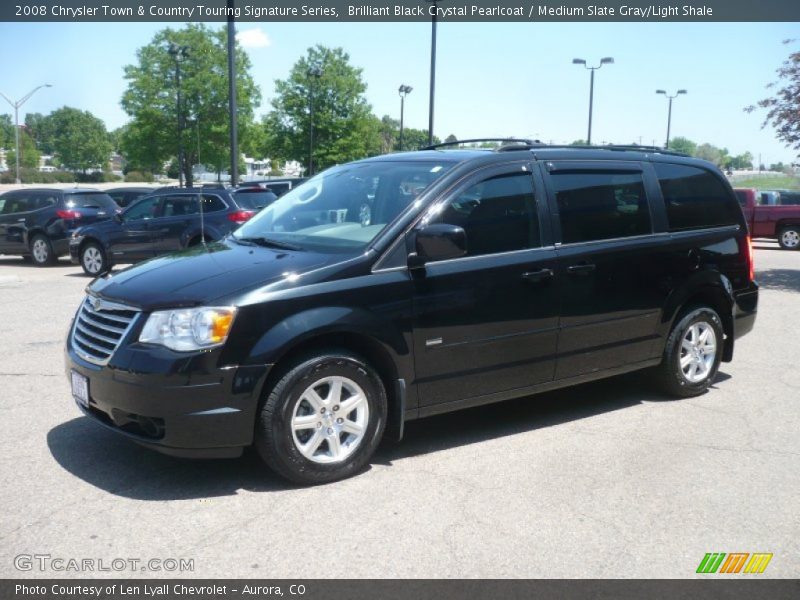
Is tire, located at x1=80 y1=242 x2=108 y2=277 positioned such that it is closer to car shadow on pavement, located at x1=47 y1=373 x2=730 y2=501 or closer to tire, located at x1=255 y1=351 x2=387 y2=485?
car shadow on pavement, located at x1=47 y1=373 x2=730 y2=501

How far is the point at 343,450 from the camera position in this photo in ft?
14.6

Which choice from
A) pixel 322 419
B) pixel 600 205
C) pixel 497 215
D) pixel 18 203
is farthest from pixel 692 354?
pixel 18 203

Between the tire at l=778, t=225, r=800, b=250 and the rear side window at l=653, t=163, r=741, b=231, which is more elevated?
the rear side window at l=653, t=163, r=741, b=231

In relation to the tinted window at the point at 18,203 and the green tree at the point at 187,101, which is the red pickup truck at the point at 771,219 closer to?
the tinted window at the point at 18,203

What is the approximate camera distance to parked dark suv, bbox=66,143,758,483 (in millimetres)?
4094

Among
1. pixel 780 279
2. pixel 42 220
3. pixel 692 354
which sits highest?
pixel 42 220

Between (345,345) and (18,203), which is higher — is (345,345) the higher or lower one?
the lower one

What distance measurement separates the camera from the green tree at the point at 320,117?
49.6 metres

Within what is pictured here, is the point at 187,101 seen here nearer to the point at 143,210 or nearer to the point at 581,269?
the point at 143,210

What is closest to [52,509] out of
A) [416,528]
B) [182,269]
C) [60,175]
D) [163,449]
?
[163,449]

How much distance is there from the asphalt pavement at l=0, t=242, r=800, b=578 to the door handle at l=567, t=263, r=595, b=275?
1108mm

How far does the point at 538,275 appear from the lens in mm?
5082

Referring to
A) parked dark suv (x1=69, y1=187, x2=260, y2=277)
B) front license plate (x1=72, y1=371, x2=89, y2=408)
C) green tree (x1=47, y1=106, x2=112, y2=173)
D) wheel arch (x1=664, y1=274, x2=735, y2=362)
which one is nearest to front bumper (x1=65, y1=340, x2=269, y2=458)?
front license plate (x1=72, y1=371, x2=89, y2=408)

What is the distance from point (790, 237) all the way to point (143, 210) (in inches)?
739
